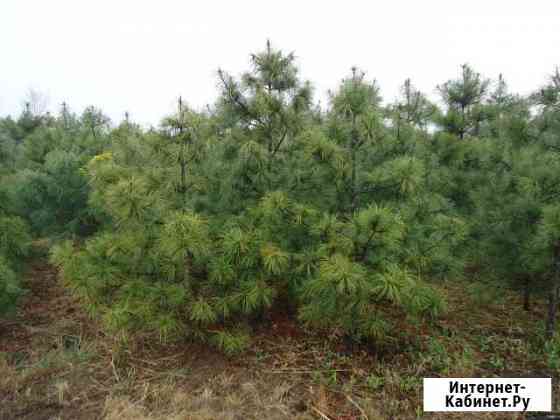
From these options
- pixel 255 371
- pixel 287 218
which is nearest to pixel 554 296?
pixel 287 218

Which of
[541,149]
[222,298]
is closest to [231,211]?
[222,298]

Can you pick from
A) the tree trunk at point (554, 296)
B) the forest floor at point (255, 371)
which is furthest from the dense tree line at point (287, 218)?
the forest floor at point (255, 371)

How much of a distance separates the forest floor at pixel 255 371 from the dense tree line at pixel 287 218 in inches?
11.7

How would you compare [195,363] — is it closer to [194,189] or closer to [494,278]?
[194,189]

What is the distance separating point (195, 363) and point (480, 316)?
350 cm

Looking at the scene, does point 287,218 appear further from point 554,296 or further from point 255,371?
point 554,296

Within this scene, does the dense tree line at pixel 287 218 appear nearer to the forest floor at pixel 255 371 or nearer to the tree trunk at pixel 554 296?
the tree trunk at pixel 554 296

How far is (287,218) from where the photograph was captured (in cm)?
327

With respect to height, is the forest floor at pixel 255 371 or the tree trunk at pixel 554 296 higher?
the tree trunk at pixel 554 296

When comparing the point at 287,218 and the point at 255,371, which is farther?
the point at 255,371

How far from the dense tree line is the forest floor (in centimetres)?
30

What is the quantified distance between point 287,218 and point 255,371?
1.44 m

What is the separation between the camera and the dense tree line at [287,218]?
2.97m

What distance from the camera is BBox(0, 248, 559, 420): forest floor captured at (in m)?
2.96
